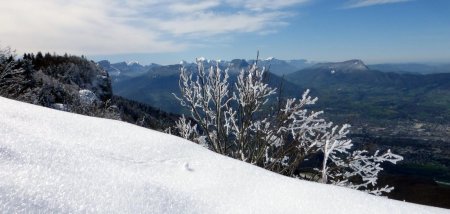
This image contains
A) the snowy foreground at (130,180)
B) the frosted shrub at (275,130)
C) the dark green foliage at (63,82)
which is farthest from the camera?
the dark green foliage at (63,82)

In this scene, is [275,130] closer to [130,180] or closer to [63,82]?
[130,180]

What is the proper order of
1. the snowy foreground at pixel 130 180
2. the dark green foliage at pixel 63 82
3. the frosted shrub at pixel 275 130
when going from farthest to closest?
the dark green foliage at pixel 63 82 → the frosted shrub at pixel 275 130 → the snowy foreground at pixel 130 180

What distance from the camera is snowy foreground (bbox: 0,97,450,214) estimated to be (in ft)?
8.99

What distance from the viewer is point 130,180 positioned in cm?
324

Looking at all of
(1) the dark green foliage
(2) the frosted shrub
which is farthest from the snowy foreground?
(1) the dark green foliage

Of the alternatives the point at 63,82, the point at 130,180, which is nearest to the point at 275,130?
the point at 130,180

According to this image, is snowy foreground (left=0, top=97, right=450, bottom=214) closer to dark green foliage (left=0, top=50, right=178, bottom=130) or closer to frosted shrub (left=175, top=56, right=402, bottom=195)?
frosted shrub (left=175, top=56, right=402, bottom=195)

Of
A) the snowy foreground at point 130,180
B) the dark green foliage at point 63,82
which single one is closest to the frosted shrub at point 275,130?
the snowy foreground at point 130,180

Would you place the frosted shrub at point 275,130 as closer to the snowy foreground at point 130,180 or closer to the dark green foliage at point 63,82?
the snowy foreground at point 130,180

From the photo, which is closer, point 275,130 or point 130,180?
point 130,180

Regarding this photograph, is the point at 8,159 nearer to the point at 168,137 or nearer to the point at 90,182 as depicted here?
the point at 90,182

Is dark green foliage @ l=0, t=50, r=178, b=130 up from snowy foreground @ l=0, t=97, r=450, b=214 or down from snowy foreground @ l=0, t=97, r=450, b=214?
down

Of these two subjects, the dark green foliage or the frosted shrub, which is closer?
the frosted shrub

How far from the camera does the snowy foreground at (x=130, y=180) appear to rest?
2.74 meters
